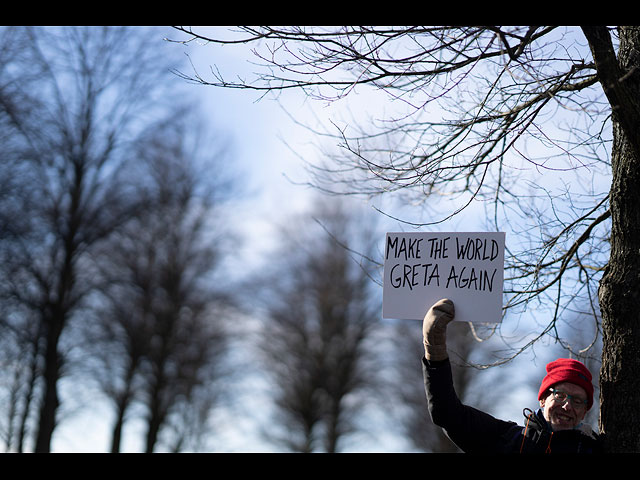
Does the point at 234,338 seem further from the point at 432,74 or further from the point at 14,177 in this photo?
the point at 432,74

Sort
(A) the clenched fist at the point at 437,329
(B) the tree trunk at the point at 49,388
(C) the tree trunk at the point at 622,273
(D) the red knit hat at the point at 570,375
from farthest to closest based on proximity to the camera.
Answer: (B) the tree trunk at the point at 49,388 → (C) the tree trunk at the point at 622,273 → (D) the red knit hat at the point at 570,375 → (A) the clenched fist at the point at 437,329

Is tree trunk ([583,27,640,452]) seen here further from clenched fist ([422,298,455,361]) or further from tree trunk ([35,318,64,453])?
tree trunk ([35,318,64,453])

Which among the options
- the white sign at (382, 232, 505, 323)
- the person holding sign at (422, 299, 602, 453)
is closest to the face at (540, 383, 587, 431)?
the person holding sign at (422, 299, 602, 453)

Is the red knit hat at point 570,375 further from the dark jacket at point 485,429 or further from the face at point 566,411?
the dark jacket at point 485,429

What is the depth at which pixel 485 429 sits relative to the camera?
11.6 ft

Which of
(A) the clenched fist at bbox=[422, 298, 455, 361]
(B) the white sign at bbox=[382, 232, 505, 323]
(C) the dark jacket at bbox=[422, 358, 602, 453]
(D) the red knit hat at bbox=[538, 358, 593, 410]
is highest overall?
(B) the white sign at bbox=[382, 232, 505, 323]

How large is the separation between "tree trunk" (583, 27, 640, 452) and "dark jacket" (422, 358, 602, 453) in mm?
233

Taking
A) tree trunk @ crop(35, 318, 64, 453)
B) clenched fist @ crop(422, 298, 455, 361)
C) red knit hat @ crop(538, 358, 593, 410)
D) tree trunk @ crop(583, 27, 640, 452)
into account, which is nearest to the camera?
clenched fist @ crop(422, 298, 455, 361)

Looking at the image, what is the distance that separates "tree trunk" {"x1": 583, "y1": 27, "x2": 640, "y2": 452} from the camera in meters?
3.73

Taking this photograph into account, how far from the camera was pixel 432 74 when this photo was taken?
426cm

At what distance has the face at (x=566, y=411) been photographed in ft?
11.5

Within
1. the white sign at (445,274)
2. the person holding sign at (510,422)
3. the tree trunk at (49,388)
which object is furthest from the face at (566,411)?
the tree trunk at (49,388)

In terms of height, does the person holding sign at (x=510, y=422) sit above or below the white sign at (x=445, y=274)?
below
